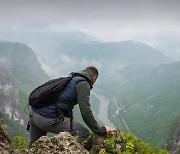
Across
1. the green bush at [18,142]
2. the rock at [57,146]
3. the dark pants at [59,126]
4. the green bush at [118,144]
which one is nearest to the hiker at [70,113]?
the dark pants at [59,126]

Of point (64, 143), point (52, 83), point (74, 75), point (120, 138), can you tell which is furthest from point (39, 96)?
point (120, 138)

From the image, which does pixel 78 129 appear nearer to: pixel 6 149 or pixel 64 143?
pixel 64 143

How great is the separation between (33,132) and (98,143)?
2103mm

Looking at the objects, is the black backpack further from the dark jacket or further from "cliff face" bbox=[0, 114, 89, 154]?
"cliff face" bbox=[0, 114, 89, 154]

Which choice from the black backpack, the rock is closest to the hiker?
the black backpack

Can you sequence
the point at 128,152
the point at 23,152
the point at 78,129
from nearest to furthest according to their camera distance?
1. the point at 23,152
2. the point at 128,152
3. the point at 78,129

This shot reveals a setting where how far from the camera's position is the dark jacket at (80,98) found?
8.71 m

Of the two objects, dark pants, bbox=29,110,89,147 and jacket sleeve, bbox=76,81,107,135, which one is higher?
jacket sleeve, bbox=76,81,107,135

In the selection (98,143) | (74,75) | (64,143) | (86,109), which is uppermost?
(74,75)

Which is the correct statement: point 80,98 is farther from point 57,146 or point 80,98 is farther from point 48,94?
point 57,146

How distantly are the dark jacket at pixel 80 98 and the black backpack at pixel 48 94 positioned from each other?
123 mm

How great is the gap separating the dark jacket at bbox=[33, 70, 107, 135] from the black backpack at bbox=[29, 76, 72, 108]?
123 mm

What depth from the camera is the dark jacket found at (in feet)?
28.6

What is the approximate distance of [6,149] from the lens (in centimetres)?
726
